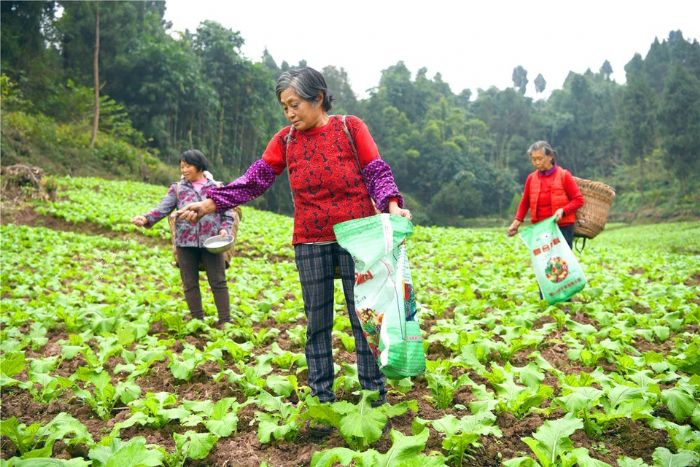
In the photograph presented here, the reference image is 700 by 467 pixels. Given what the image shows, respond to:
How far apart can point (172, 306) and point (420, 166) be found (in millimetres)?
60829

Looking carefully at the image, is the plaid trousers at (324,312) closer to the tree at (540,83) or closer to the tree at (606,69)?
the tree at (606,69)

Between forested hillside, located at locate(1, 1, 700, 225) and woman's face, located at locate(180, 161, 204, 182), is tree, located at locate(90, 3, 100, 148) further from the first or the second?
woman's face, located at locate(180, 161, 204, 182)

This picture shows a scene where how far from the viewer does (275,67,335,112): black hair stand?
285cm

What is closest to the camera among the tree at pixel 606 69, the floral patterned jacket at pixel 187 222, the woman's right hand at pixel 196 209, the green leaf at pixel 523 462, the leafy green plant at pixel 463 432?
the green leaf at pixel 523 462

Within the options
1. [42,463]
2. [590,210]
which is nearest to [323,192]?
[42,463]

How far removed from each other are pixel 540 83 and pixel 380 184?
145778 millimetres

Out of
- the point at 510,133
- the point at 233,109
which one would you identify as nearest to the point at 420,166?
the point at 510,133

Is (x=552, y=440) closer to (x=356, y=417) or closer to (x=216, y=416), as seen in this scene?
(x=356, y=417)

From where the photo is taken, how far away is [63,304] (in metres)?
6.23

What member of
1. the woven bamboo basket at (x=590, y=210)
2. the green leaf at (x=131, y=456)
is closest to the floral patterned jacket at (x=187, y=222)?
the green leaf at (x=131, y=456)

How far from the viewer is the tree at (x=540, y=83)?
443ft

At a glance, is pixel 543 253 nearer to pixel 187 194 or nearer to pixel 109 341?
pixel 187 194

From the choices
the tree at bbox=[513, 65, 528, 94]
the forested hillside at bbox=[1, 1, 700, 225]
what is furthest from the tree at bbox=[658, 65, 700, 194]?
the tree at bbox=[513, 65, 528, 94]

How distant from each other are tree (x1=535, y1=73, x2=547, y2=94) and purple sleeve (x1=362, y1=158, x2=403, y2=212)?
14539 cm
